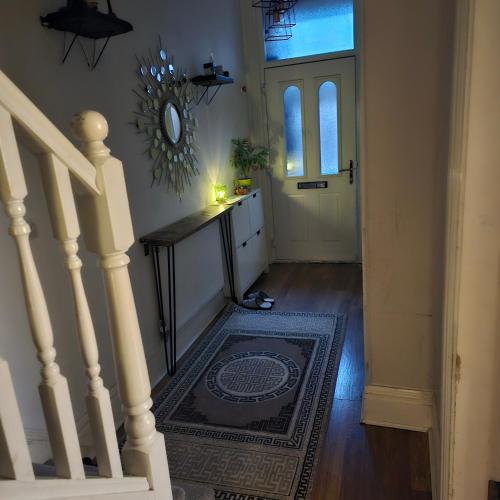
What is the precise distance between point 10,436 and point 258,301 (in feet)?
9.81

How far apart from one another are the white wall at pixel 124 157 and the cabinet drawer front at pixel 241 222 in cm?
23

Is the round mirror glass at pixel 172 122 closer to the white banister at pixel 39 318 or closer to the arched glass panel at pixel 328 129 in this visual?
the arched glass panel at pixel 328 129

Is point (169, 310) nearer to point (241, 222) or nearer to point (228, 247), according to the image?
point (228, 247)

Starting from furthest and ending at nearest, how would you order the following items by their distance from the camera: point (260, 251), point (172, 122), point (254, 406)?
point (260, 251) < point (172, 122) < point (254, 406)

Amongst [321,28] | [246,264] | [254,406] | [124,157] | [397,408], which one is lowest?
[254,406]

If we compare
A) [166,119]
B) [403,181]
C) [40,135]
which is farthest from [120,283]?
[166,119]

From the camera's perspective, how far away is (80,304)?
0.94 m

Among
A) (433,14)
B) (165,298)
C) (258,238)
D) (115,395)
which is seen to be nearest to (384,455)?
(115,395)

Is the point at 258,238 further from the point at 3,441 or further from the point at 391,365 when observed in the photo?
the point at 3,441

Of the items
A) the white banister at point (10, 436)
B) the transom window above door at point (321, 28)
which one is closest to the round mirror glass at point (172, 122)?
the transom window above door at point (321, 28)

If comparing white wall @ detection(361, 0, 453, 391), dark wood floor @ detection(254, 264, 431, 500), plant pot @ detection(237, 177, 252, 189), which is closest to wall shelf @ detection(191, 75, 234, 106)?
plant pot @ detection(237, 177, 252, 189)

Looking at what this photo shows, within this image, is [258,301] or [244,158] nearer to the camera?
[258,301]

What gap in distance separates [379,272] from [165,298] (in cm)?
142

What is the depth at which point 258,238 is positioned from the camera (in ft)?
14.1
